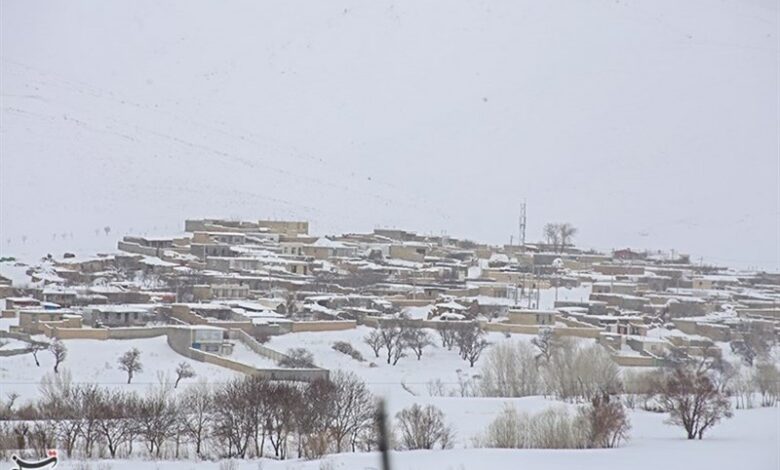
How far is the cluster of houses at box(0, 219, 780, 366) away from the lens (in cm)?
1027

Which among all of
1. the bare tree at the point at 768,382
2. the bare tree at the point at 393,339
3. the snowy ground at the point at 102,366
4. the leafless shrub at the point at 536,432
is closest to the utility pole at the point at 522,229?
the bare tree at the point at 393,339

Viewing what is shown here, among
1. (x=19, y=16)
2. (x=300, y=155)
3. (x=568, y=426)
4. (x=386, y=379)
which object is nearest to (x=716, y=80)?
(x=300, y=155)

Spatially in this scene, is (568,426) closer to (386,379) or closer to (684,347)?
(386,379)

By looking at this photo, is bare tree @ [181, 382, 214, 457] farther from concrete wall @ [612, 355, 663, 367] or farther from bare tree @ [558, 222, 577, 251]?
bare tree @ [558, 222, 577, 251]

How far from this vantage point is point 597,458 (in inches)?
204

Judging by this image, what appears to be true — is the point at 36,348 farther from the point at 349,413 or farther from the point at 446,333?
the point at 349,413

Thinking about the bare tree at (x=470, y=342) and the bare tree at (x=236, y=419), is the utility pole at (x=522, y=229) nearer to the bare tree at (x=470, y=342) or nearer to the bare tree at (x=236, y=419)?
the bare tree at (x=470, y=342)

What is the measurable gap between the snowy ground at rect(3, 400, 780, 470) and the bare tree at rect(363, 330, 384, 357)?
11.7ft

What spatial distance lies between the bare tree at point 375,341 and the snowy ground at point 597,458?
356 centimetres

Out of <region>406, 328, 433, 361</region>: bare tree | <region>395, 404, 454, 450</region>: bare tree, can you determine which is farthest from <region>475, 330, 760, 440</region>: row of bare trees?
<region>395, 404, 454, 450</region>: bare tree

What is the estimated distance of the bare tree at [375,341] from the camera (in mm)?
9453

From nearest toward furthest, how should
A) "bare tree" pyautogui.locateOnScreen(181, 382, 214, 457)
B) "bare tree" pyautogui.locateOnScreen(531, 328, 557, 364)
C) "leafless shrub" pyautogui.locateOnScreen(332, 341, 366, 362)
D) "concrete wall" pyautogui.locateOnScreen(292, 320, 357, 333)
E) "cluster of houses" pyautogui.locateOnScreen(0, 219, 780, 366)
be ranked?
"bare tree" pyautogui.locateOnScreen(181, 382, 214, 457)
"bare tree" pyautogui.locateOnScreen(531, 328, 557, 364)
"leafless shrub" pyautogui.locateOnScreen(332, 341, 366, 362)
"concrete wall" pyautogui.locateOnScreen(292, 320, 357, 333)
"cluster of houses" pyautogui.locateOnScreen(0, 219, 780, 366)

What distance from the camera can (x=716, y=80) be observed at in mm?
31750

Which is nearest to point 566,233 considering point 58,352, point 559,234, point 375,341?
point 559,234
